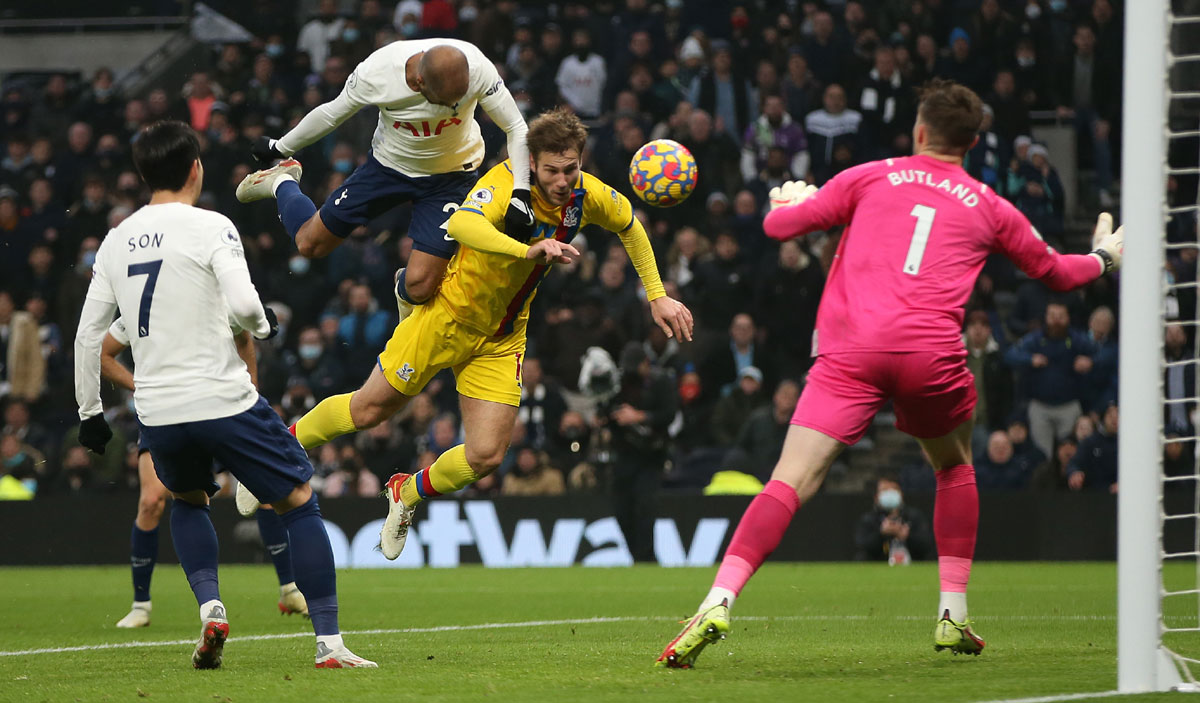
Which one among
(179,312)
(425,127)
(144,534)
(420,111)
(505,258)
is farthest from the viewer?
(144,534)

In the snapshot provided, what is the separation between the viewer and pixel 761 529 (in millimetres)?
5863

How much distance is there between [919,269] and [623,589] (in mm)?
6496

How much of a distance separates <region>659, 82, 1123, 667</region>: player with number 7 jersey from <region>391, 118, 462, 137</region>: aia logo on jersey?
10.1 ft

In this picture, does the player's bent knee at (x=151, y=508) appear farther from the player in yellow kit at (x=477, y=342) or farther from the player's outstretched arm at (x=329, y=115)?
the player's outstretched arm at (x=329, y=115)

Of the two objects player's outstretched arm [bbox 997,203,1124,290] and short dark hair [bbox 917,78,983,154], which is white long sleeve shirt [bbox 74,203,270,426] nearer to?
short dark hair [bbox 917,78,983,154]

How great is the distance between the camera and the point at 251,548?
16078 mm

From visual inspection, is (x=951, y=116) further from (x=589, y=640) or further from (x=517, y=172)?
(x=589, y=640)

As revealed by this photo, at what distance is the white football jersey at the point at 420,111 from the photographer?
836 cm

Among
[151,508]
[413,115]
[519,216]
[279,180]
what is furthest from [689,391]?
[519,216]

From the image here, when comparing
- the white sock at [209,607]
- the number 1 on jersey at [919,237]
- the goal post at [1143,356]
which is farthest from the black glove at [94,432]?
the goal post at [1143,356]

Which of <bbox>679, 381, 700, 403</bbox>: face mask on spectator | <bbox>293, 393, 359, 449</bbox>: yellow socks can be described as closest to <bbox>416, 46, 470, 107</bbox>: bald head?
<bbox>293, 393, 359, 449</bbox>: yellow socks

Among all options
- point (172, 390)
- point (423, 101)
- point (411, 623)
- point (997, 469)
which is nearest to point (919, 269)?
point (172, 390)

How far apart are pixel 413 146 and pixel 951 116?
12.2 ft

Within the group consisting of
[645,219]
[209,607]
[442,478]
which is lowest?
[209,607]
